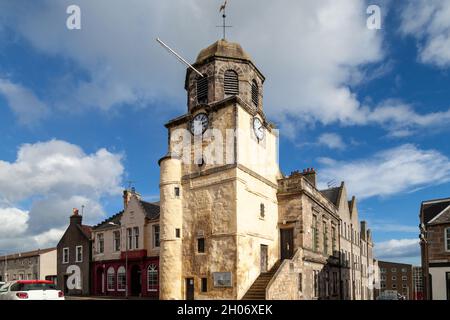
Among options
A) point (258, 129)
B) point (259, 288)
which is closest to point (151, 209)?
point (258, 129)

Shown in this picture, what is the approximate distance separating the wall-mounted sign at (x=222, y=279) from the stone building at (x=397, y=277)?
86.9 metres

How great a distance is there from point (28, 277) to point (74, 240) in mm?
12983

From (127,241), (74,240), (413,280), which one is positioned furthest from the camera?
(413,280)

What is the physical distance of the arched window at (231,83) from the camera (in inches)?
1171

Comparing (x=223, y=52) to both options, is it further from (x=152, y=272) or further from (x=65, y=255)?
(x=65, y=255)

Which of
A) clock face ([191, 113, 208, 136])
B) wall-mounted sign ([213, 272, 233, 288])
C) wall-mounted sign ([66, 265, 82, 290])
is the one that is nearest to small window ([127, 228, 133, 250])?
wall-mounted sign ([66, 265, 82, 290])

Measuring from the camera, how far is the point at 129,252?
1478 inches

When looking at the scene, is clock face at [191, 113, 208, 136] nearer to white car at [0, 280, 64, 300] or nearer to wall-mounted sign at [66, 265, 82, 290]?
white car at [0, 280, 64, 300]

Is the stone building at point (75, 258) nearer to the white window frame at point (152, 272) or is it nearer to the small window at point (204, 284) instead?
the white window frame at point (152, 272)

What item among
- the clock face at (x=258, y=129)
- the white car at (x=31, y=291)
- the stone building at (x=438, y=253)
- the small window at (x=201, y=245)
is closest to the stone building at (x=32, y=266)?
the small window at (x=201, y=245)

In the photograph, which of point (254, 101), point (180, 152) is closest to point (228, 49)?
point (254, 101)

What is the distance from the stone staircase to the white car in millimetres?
12449
